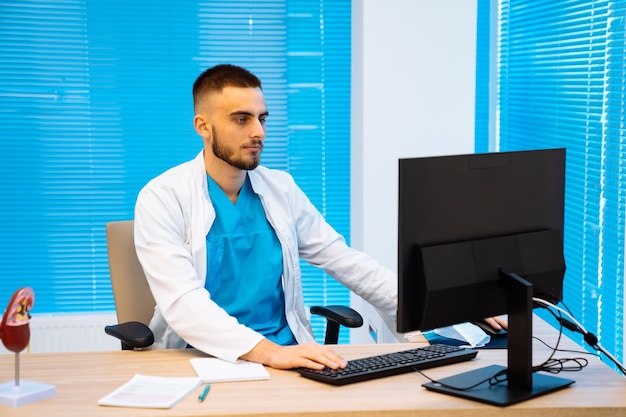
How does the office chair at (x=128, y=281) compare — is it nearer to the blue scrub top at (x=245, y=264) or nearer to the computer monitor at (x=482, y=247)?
the blue scrub top at (x=245, y=264)

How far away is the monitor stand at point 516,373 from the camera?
1.78m

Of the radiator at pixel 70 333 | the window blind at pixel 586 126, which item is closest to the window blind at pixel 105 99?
the radiator at pixel 70 333

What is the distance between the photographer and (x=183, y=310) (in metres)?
2.13

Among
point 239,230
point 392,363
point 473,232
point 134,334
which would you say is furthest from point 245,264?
point 473,232

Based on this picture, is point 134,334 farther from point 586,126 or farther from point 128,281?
point 586,126

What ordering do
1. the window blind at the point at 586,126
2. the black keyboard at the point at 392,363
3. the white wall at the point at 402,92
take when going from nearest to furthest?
the black keyboard at the point at 392,363, the window blind at the point at 586,126, the white wall at the point at 402,92

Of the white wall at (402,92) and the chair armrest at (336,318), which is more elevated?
the white wall at (402,92)

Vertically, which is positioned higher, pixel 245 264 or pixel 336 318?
pixel 245 264

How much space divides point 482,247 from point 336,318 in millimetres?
882

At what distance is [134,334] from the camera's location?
221 cm

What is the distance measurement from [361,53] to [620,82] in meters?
1.16

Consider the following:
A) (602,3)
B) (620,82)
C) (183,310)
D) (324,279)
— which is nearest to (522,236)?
(183,310)

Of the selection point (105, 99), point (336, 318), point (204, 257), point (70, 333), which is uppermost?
point (105, 99)

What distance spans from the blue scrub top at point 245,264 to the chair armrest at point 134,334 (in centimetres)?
29
